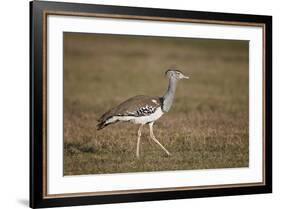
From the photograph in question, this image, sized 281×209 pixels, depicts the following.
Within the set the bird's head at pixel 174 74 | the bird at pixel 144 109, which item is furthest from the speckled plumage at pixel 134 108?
the bird's head at pixel 174 74

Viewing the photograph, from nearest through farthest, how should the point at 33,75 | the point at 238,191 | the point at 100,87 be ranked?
1. the point at 33,75
2. the point at 100,87
3. the point at 238,191

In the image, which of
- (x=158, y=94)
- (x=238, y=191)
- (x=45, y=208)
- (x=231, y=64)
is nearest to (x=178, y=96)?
(x=158, y=94)

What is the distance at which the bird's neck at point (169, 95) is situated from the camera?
420 cm

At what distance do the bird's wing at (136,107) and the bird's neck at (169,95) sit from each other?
0.04 meters

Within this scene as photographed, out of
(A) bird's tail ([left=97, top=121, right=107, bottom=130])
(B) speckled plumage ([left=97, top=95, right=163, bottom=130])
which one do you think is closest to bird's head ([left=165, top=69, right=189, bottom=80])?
(B) speckled plumage ([left=97, top=95, right=163, bottom=130])

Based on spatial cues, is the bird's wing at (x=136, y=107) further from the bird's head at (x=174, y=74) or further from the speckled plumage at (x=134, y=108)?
the bird's head at (x=174, y=74)

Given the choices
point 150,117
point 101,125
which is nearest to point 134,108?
point 150,117

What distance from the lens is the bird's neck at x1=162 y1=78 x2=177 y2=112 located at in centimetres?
420

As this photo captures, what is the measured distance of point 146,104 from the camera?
13.6 feet

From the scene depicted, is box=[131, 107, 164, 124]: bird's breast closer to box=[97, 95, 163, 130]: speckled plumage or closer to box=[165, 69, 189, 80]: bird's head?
box=[97, 95, 163, 130]: speckled plumage

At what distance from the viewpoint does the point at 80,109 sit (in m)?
3.94

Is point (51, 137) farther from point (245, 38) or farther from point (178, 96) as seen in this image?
point (245, 38)

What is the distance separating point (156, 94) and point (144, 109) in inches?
4.7

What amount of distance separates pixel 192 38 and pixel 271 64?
59cm
